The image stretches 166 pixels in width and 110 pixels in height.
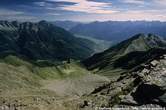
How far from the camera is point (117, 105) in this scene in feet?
A: 292

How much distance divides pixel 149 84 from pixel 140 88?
3544mm

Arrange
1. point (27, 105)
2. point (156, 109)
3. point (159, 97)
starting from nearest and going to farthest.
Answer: point (156, 109) → point (159, 97) → point (27, 105)

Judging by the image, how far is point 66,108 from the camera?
3839 inches

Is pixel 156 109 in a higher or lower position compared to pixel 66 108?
higher

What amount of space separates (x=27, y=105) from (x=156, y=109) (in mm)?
36847

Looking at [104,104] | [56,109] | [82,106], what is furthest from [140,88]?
[56,109]

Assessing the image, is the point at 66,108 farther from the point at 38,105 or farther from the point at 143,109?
the point at 143,109

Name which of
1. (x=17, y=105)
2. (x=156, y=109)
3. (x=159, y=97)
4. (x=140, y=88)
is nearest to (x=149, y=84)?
(x=140, y=88)

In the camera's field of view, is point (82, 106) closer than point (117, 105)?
No

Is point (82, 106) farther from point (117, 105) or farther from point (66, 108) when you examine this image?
point (117, 105)

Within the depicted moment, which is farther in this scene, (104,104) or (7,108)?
(104,104)

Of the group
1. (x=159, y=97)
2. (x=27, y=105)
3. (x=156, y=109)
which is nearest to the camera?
(x=156, y=109)

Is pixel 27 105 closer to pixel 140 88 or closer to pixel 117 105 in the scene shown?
pixel 117 105

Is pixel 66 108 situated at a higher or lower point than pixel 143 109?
lower
